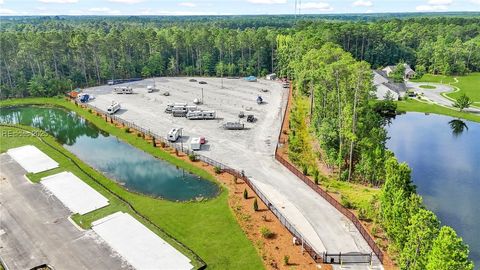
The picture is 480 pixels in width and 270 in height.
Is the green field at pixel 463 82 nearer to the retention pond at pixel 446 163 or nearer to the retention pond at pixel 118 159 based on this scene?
the retention pond at pixel 446 163

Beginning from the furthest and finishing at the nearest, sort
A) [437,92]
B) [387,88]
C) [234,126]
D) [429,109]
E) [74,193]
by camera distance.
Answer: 1. [437,92]
2. [387,88]
3. [429,109]
4. [234,126]
5. [74,193]

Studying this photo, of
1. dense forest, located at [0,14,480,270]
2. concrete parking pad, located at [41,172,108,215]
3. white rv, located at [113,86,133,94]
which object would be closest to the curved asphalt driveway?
Answer: dense forest, located at [0,14,480,270]

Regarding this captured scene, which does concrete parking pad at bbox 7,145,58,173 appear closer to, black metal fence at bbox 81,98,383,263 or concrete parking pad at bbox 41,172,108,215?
concrete parking pad at bbox 41,172,108,215

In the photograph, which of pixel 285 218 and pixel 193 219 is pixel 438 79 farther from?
pixel 193 219

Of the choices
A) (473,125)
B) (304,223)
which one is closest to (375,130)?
(304,223)

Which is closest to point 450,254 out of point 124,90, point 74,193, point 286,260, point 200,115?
point 286,260

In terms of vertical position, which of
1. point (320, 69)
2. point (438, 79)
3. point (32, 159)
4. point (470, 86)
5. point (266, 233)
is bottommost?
point (266, 233)

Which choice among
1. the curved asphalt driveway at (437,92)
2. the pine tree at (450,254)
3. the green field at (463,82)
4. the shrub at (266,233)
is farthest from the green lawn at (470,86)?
the pine tree at (450,254)

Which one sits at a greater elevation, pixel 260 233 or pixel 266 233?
pixel 266 233
